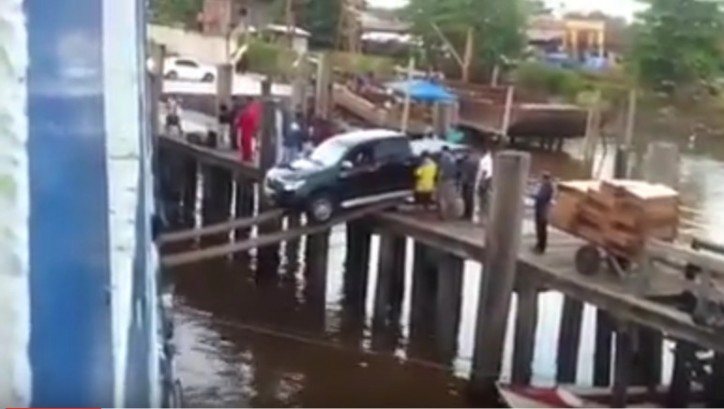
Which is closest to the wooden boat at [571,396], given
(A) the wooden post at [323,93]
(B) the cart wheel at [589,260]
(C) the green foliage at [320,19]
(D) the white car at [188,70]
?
A: (B) the cart wheel at [589,260]

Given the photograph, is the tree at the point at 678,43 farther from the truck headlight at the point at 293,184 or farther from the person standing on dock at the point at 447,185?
the truck headlight at the point at 293,184

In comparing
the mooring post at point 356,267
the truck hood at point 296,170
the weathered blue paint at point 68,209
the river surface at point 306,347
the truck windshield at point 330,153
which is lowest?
the river surface at point 306,347

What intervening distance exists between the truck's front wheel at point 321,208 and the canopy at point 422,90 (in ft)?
31.5

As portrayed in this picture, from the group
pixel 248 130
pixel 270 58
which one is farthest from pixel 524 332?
pixel 270 58

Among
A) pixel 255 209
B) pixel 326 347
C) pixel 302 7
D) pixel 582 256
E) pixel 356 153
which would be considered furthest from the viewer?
pixel 302 7

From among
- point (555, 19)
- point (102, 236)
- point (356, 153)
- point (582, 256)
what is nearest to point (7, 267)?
point (102, 236)

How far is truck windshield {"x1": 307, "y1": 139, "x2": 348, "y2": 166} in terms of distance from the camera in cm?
1137

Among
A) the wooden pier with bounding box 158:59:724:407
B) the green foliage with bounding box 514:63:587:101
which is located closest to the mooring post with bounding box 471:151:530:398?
the wooden pier with bounding box 158:59:724:407

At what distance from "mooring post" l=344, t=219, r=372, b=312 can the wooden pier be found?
0.01m

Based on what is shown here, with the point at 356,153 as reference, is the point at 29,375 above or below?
above

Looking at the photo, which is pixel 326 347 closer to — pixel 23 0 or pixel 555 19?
pixel 23 0

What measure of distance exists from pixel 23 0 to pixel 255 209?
1177 centimetres

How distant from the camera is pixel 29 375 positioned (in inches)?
63.5

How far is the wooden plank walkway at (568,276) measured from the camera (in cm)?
778
